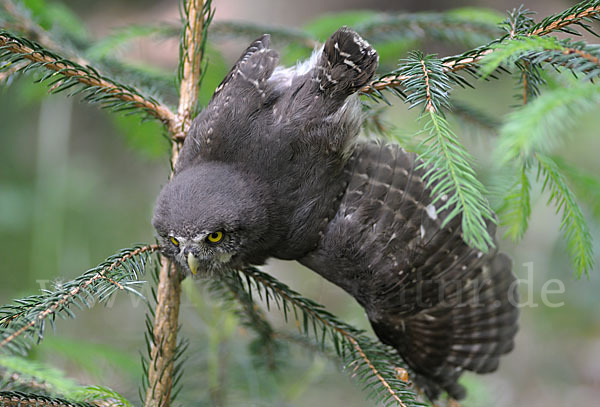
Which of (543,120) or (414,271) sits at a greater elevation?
(543,120)

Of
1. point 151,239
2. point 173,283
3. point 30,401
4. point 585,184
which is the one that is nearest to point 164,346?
point 173,283

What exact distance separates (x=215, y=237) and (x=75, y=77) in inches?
27.7

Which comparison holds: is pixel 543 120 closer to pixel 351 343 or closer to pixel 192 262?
pixel 351 343

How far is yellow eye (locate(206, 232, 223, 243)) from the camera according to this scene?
1902mm

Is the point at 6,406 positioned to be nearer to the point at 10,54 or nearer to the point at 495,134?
the point at 10,54

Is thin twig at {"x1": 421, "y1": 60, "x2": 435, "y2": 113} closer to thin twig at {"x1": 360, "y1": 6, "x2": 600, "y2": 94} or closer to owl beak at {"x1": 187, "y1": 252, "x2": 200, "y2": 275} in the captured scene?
thin twig at {"x1": 360, "y1": 6, "x2": 600, "y2": 94}

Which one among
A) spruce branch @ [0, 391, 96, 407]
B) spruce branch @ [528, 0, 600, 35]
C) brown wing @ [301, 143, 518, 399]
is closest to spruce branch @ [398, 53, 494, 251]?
spruce branch @ [528, 0, 600, 35]

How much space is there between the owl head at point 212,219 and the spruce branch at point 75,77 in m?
0.27

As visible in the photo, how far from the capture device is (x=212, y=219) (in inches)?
73.1

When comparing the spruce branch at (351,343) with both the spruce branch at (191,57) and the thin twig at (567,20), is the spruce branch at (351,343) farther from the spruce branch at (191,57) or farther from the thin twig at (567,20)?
the thin twig at (567,20)

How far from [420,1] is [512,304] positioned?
4846 mm

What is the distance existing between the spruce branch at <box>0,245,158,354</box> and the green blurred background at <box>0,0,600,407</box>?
88 cm

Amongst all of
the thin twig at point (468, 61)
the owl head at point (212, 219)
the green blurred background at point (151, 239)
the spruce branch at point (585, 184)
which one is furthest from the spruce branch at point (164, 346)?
the spruce branch at point (585, 184)

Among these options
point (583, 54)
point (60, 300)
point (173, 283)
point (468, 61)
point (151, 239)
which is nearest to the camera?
point (583, 54)
